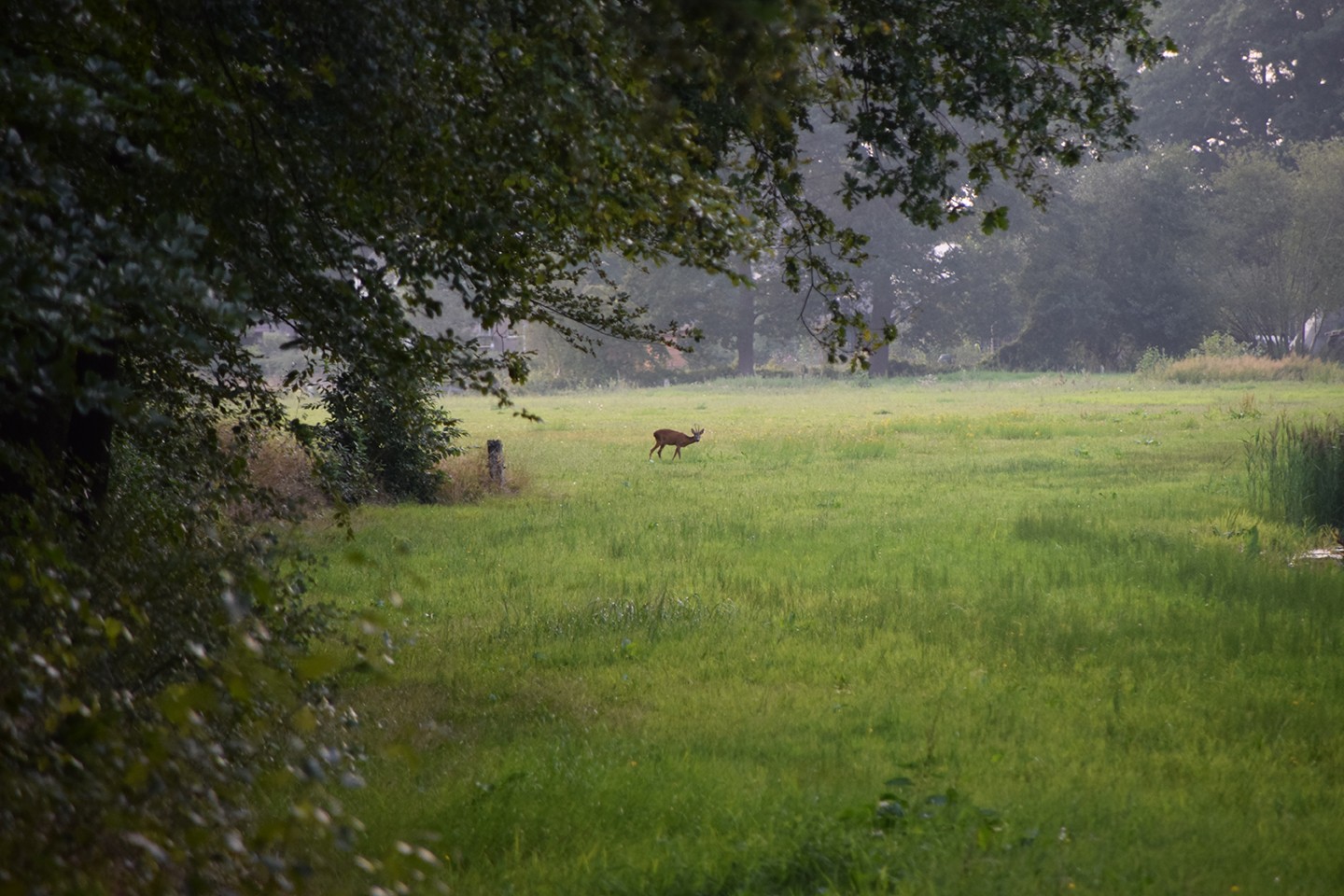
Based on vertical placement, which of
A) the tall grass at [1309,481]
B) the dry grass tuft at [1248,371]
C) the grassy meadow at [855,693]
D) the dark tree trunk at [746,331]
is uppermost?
the dark tree trunk at [746,331]

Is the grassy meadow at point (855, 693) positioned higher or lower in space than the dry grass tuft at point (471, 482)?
lower

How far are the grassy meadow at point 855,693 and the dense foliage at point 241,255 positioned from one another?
2.06 ft

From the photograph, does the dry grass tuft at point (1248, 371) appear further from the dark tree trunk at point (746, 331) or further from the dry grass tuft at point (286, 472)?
the dry grass tuft at point (286, 472)

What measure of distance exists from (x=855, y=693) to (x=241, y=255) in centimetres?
482

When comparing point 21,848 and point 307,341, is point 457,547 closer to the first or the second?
point 307,341

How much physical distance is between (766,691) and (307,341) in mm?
3885

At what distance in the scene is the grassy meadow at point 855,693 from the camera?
18.4ft

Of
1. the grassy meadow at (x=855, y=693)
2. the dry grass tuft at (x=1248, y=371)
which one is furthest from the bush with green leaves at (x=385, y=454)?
the dry grass tuft at (x=1248, y=371)

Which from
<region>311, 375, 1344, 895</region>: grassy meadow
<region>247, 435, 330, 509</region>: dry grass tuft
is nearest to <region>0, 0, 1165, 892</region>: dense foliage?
<region>311, 375, 1344, 895</region>: grassy meadow

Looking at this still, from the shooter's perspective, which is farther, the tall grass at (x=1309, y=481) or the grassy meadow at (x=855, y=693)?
the tall grass at (x=1309, y=481)

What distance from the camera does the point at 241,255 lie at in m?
A: 5.58

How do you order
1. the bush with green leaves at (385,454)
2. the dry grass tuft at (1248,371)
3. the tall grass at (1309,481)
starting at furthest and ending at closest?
the dry grass tuft at (1248,371)
the tall grass at (1309,481)
the bush with green leaves at (385,454)

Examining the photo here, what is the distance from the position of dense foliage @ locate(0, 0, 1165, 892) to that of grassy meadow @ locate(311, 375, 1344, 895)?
0.63m

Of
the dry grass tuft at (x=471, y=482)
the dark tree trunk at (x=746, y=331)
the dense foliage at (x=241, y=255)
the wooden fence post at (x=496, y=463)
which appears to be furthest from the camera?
the dark tree trunk at (x=746, y=331)
